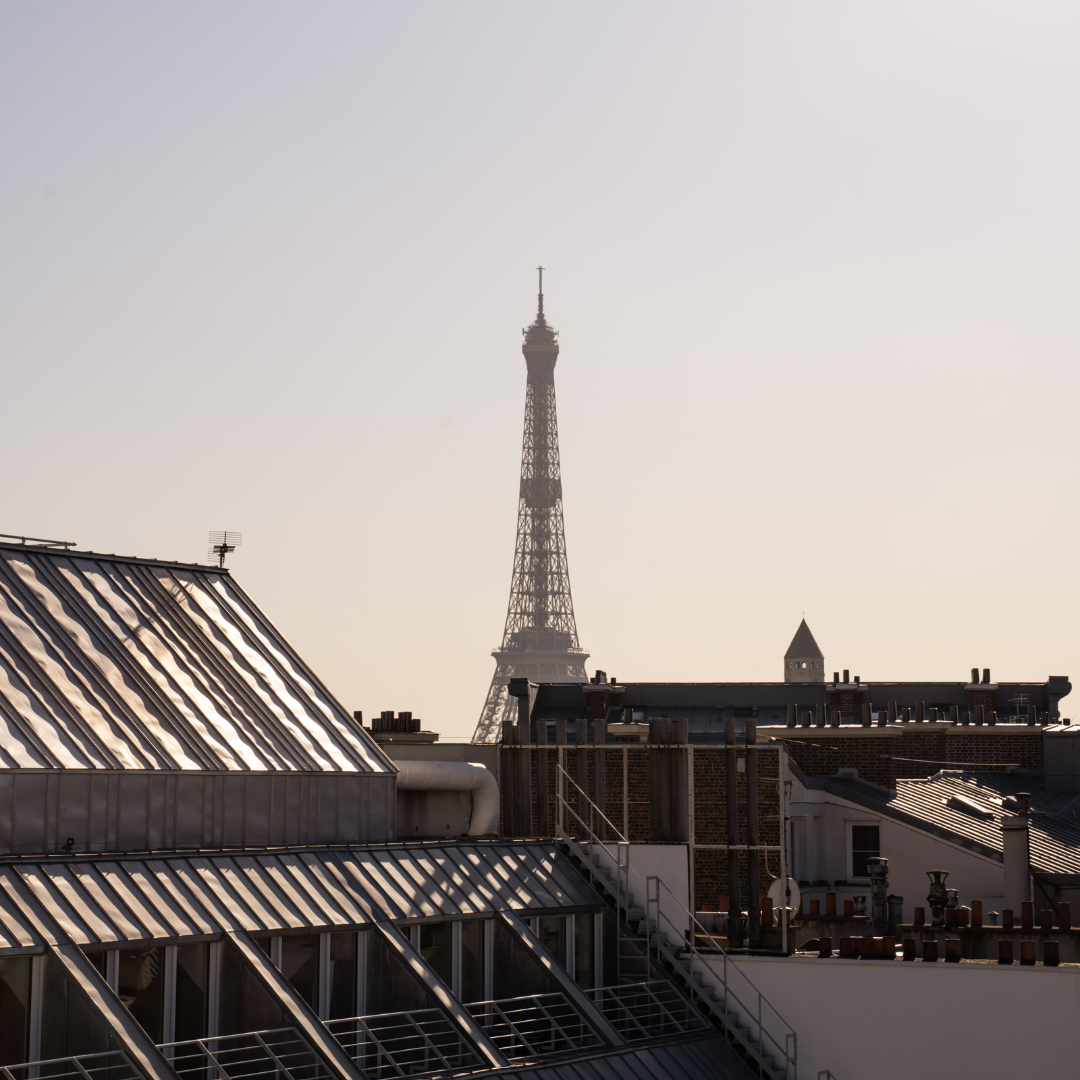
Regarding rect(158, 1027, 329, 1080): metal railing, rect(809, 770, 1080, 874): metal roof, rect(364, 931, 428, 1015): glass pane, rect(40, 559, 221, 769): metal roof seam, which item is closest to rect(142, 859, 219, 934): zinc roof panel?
rect(158, 1027, 329, 1080): metal railing

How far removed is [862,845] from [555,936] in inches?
857

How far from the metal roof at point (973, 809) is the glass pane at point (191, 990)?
91.9 feet

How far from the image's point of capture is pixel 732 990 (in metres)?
34.8

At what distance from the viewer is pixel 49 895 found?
85.0ft

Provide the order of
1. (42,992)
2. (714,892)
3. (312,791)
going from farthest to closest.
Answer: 1. (714,892)
2. (312,791)
3. (42,992)

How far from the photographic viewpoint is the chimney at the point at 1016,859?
41781 millimetres

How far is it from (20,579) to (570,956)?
506 inches

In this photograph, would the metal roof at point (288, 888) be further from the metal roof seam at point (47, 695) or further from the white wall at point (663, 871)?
the metal roof seam at point (47, 695)

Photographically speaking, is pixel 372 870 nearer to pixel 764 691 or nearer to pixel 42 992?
pixel 42 992

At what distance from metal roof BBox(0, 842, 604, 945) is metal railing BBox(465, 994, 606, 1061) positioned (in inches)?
71.3

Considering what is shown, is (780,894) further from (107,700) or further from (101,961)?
(101,961)

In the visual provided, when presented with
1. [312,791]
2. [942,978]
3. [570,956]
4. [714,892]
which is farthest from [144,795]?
[714,892]

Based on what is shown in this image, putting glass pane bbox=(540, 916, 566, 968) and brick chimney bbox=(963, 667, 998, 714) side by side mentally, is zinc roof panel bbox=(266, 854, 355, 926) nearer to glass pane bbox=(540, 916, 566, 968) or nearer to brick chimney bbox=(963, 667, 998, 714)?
glass pane bbox=(540, 916, 566, 968)

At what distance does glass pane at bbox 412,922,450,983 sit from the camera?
104 ft
